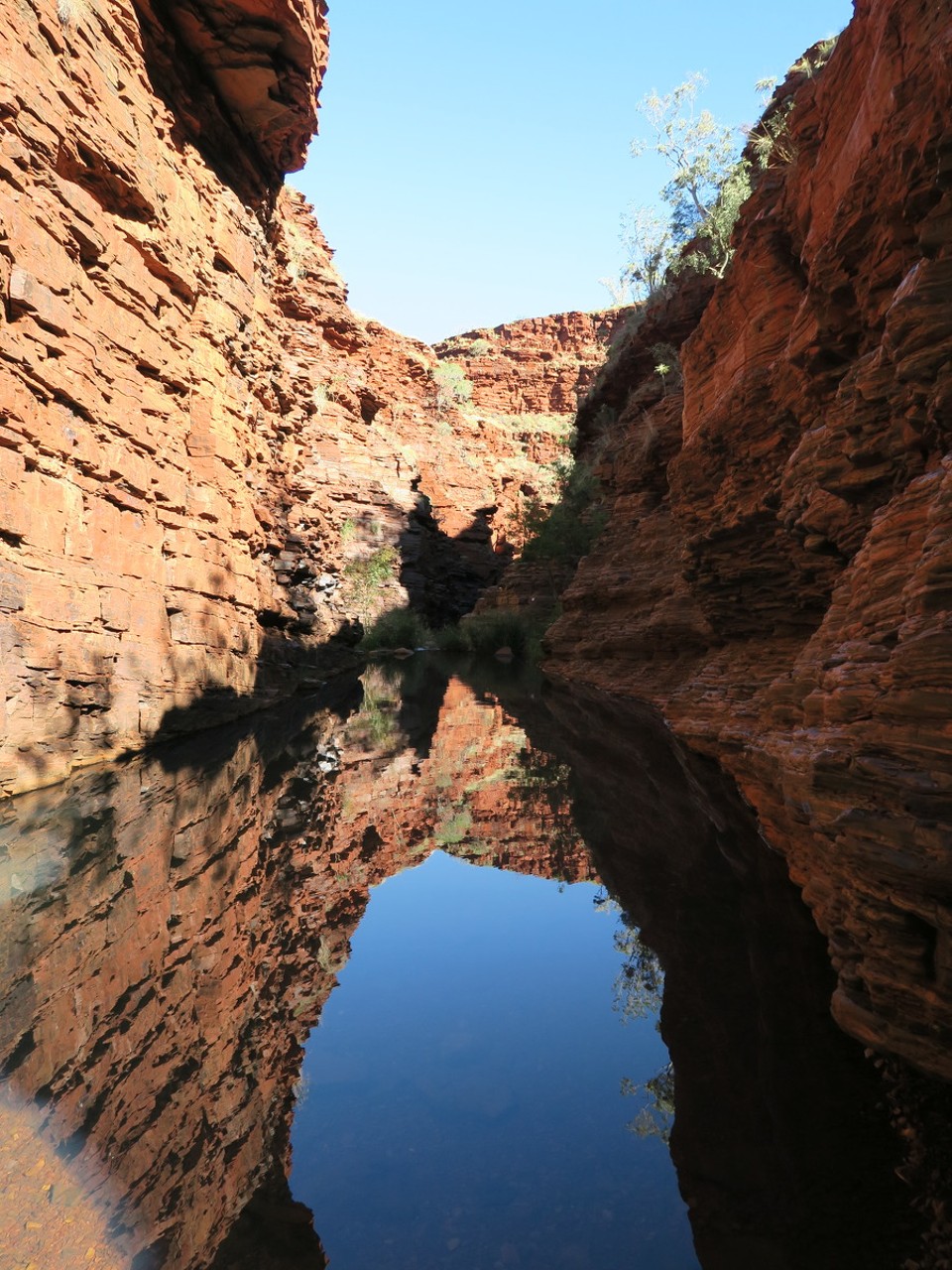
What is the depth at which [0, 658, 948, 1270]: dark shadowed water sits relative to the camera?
1.75 meters

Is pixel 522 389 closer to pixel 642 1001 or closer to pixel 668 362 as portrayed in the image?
pixel 668 362

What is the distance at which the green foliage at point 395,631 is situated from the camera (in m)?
31.8

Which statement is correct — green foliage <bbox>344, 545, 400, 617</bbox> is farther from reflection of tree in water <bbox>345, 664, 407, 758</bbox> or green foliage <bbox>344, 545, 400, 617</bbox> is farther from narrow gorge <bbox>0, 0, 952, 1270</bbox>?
narrow gorge <bbox>0, 0, 952, 1270</bbox>

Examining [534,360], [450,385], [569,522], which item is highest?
[534,360]

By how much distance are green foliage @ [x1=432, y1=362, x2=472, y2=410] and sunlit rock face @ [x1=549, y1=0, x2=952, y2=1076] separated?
42.1m

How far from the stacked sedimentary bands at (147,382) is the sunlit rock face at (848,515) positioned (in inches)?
236

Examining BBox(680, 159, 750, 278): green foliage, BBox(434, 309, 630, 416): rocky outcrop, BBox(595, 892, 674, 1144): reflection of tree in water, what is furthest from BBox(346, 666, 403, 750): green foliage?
BBox(434, 309, 630, 416): rocky outcrop

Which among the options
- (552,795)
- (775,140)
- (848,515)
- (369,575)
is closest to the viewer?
(848,515)

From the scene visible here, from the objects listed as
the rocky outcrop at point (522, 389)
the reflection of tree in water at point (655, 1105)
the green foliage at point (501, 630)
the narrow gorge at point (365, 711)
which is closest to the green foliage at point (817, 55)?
the narrow gorge at point (365, 711)

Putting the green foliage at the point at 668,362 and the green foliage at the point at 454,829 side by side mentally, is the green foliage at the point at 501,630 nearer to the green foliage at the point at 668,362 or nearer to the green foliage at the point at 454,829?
the green foliage at the point at 668,362

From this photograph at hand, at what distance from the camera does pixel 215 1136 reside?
2.09 metres

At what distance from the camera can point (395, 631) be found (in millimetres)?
32062

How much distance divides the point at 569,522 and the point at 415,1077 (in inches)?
1039

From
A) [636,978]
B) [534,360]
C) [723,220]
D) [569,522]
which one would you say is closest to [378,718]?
[636,978]
